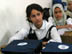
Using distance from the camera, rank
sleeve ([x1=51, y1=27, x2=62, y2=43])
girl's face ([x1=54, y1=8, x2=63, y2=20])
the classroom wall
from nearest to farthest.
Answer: sleeve ([x1=51, y1=27, x2=62, y2=43]), the classroom wall, girl's face ([x1=54, y1=8, x2=63, y2=20])

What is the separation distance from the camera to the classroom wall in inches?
62.2

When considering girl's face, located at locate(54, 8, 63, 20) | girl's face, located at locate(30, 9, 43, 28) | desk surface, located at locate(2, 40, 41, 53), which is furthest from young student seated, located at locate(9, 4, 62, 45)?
girl's face, located at locate(54, 8, 63, 20)

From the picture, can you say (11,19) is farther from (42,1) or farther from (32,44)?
(42,1)

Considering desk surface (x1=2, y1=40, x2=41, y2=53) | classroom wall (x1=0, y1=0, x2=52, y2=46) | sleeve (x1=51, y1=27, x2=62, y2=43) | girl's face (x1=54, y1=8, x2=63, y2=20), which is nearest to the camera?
desk surface (x1=2, y1=40, x2=41, y2=53)

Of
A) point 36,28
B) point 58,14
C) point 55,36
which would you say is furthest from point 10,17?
point 58,14

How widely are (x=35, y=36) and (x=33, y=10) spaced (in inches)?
9.9

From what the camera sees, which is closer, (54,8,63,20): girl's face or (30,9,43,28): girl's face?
(30,9,43,28): girl's face

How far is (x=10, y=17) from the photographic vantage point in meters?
Answer: 1.72

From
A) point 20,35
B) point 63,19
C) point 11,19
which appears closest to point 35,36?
point 20,35

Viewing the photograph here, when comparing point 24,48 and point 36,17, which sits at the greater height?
point 36,17

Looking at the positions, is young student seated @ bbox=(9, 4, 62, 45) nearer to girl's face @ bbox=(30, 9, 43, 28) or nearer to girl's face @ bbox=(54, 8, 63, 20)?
girl's face @ bbox=(30, 9, 43, 28)

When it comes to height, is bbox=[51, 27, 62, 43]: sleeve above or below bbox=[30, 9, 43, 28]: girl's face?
below

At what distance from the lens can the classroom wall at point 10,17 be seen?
1580 millimetres

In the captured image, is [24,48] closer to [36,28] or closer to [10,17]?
[36,28]
